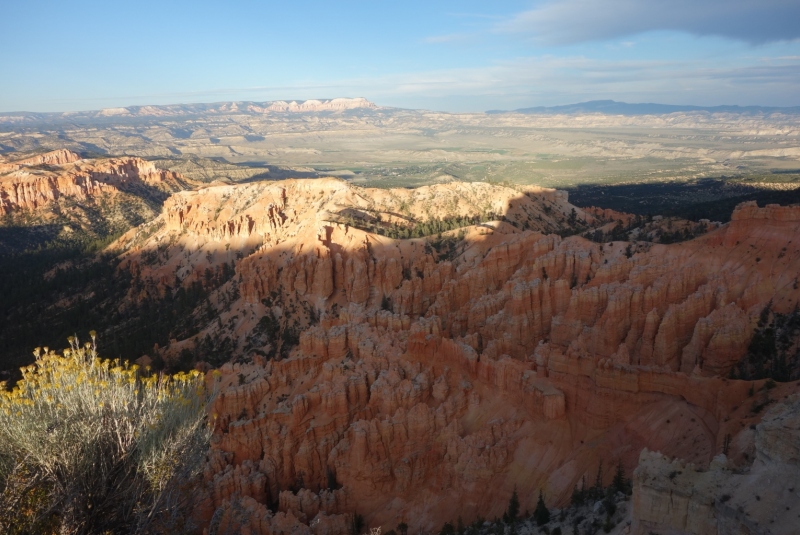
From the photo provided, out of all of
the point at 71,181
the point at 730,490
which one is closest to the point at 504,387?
the point at 730,490

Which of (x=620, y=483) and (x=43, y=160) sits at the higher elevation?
(x=43, y=160)

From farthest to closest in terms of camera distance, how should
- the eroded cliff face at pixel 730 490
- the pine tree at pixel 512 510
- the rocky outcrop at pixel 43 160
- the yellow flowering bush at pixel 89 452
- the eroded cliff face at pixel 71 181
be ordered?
the rocky outcrop at pixel 43 160 → the eroded cliff face at pixel 71 181 → the pine tree at pixel 512 510 → the eroded cliff face at pixel 730 490 → the yellow flowering bush at pixel 89 452

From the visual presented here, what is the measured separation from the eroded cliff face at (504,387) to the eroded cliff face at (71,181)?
126m

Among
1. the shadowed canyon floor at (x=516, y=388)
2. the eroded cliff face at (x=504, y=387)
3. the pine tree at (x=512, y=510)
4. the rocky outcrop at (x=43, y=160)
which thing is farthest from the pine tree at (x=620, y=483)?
the rocky outcrop at (x=43, y=160)

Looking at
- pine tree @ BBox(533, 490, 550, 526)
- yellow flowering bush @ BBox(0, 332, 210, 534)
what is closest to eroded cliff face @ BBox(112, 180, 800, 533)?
pine tree @ BBox(533, 490, 550, 526)

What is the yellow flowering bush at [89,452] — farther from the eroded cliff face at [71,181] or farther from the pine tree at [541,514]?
the eroded cliff face at [71,181]

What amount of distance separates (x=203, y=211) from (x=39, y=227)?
216 ft

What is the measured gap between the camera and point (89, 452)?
520 inches

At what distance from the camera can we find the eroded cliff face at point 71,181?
134 metres

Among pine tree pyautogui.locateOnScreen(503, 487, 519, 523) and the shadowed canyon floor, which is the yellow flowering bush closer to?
the shadowed canyon floor

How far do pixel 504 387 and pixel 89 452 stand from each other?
70.0 ft

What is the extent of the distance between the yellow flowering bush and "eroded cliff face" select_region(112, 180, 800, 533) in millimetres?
6148

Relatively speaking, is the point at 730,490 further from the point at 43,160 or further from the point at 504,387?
the point at 43,160

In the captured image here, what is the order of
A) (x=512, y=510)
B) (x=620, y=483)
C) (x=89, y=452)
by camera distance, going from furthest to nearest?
(x=512, y=510), (x=620, y=483), (x=89, y=452)
